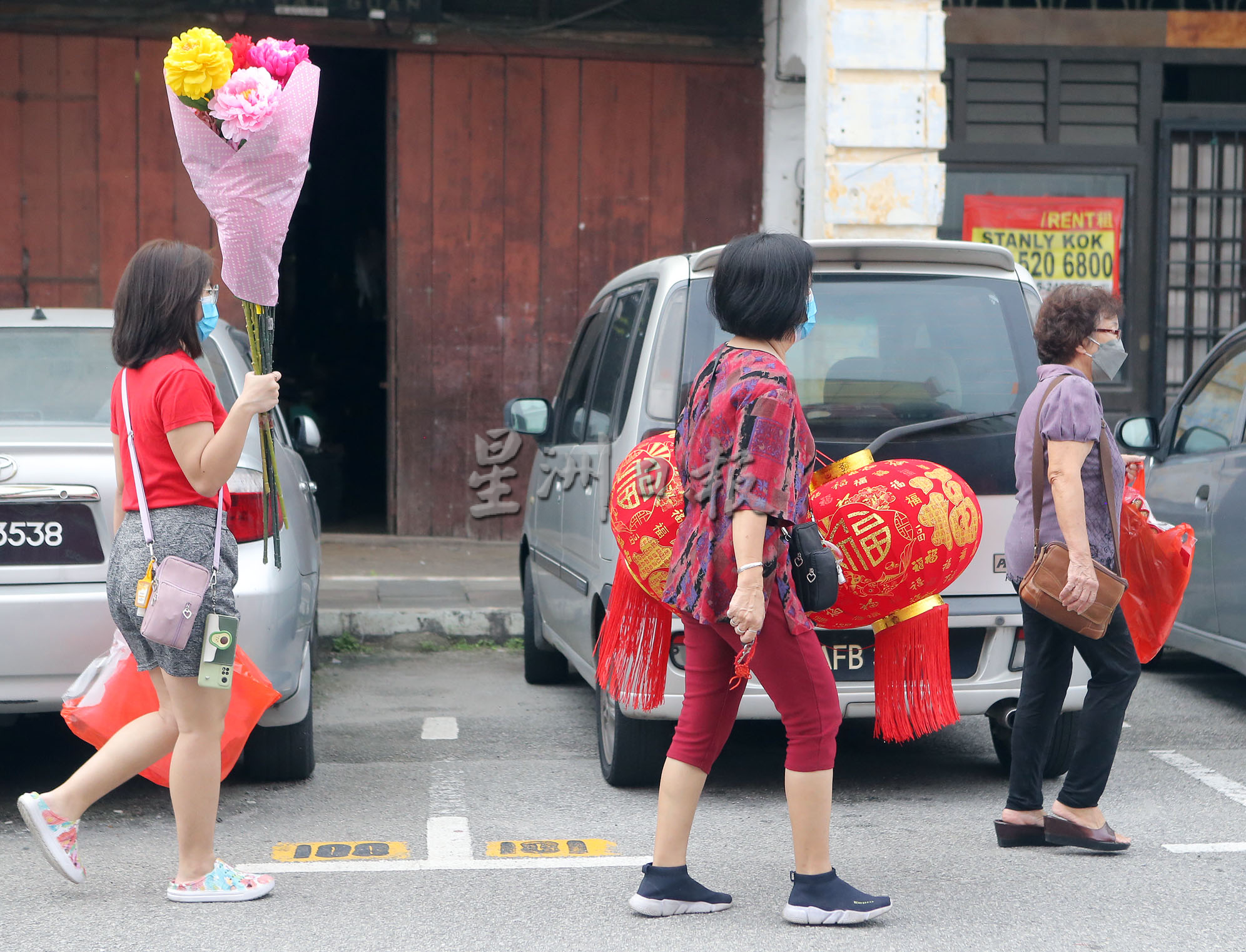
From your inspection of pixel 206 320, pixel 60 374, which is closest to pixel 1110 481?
pixel 206 320

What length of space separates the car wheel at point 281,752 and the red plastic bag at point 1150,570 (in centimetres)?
264

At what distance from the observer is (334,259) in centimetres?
1302

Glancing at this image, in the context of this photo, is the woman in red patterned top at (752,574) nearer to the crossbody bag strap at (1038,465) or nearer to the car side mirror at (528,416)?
the crossbody bag strap at (1038,465)

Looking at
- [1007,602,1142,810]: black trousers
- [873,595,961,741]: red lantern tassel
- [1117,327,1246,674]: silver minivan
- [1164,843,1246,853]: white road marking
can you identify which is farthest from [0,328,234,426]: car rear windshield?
[1117,327,1246,674]: silver minivan

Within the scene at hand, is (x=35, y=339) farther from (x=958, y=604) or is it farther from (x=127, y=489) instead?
(x=958, y=604)

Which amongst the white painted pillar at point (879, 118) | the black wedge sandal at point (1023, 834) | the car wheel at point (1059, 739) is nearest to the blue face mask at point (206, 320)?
the black wedge sandal at point (1023, 834)

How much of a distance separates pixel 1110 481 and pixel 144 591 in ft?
8.50

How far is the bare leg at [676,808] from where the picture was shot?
11.5ft

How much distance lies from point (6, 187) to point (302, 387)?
354 centimetres

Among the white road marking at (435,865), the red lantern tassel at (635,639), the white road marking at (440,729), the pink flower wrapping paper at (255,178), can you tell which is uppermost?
the pink flower wrapping paper at (255,178)

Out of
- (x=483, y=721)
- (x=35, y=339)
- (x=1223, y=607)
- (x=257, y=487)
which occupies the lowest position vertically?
(x=483, y=721)

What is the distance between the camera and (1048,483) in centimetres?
400

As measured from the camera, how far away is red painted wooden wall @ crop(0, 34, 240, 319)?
30.6 feet

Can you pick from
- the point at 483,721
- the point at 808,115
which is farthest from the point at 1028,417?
the point at 808,115
